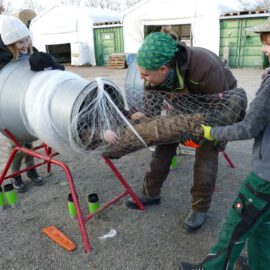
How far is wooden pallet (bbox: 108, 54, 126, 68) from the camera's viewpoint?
15.3m

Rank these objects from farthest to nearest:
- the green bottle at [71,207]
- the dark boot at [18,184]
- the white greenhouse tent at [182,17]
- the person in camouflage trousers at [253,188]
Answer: the white greenhouse tent at [182,17] < the dark boot at [18,184] < the green bottle at [71,207] < the person in camouflage trousers at [253,188]

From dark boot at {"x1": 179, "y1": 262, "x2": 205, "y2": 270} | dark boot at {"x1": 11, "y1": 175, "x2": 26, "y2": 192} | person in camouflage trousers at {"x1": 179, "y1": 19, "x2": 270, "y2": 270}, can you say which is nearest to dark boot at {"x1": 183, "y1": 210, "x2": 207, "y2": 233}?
dark boot at {"x1": 179, "y1": 262, "x2": 205, "y2": 270}

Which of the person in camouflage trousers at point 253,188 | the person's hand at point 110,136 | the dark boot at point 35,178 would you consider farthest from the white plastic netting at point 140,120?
the dark boot at point 35,178

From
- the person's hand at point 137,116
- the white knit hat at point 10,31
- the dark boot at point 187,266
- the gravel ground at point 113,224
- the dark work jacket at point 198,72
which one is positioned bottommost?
the gravel ground at point 113,224

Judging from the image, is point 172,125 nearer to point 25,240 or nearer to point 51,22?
point 25,240

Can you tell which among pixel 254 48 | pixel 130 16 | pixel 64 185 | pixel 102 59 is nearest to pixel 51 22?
pixel 102 59

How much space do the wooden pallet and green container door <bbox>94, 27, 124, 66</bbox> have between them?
1.23 metres

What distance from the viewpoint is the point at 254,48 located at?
1331cm

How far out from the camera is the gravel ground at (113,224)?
7.67 feet

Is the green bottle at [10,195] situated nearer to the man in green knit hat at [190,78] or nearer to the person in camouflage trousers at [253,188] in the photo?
the man in green knit hat at [190,78]

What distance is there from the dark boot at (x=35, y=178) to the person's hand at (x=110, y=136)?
1.70 metres

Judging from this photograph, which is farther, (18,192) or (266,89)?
(18,192)

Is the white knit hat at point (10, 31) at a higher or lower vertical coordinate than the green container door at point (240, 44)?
higher

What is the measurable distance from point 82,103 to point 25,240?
1332mm
